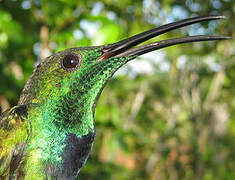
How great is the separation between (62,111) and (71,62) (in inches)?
5.0

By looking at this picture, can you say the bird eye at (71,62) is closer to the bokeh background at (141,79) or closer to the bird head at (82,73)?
the bird head at (82,73)

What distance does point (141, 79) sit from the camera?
11.0ft

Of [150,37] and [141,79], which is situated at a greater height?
[141,79]

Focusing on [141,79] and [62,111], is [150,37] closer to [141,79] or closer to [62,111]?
[62,111]

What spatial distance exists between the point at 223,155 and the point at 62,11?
178 inches

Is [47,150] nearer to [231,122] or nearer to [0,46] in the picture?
[0,46]

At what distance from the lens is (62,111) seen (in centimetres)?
70

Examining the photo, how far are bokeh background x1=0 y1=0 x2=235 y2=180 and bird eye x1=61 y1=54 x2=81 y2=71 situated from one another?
0.32 metres

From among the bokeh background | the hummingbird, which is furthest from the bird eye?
the bokeh background

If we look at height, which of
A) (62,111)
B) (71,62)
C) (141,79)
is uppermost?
(141,79)

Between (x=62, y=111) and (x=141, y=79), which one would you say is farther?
(x=141, y=79)

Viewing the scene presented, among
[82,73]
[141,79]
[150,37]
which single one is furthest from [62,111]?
[141,79]

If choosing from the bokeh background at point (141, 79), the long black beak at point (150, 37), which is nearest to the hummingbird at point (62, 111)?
the long black beak at point (150, 37)

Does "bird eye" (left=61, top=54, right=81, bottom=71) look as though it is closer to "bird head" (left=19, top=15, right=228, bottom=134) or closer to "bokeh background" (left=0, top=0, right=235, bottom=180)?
"bird head" (left=19, top=15, right=228, bottom=134)
